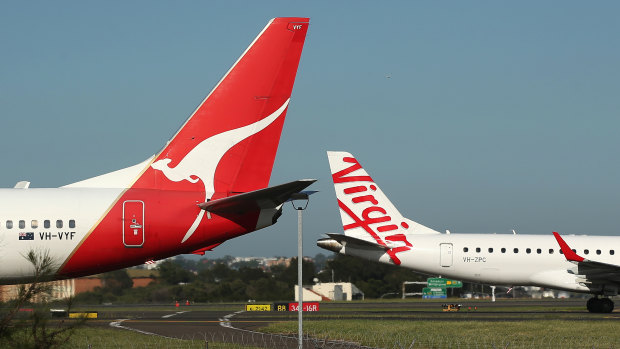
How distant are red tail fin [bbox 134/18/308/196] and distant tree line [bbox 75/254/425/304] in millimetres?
35465

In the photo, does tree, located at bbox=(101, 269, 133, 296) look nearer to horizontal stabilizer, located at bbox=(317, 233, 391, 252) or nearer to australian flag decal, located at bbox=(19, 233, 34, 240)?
horizontal stabilizer, located at bbox=(317, 233, 391, 252)

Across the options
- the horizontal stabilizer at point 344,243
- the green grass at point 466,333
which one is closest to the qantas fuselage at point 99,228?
the green grass at point 466,333

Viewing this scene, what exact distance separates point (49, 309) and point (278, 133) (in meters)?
7.77

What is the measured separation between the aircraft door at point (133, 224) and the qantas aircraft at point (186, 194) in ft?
0.07

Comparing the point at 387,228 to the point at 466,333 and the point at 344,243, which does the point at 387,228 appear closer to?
the point at 344,243

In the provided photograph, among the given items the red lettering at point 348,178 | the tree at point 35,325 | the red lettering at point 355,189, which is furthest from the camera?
the red lettering at point 348,178

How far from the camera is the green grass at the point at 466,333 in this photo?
22.9 metres

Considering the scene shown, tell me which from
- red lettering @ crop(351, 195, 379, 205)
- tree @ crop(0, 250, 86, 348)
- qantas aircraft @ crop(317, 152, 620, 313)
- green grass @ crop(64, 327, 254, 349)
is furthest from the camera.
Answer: red lettering @ crop(351, 195, 379, 205)

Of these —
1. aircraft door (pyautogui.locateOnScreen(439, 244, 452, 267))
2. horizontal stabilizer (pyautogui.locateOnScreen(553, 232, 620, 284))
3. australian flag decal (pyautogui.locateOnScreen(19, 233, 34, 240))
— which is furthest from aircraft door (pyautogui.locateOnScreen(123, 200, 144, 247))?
aircraft door (pyautogui.locateOnScreen(439, 244, 452, 267))

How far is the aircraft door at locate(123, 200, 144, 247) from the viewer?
1762 cm

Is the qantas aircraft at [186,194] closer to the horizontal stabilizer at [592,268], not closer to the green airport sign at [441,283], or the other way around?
the horizontal stabilizer at [592,268]

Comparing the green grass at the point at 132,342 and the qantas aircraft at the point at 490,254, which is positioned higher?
the qantas aircraft at the point at 490,254

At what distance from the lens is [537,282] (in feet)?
138

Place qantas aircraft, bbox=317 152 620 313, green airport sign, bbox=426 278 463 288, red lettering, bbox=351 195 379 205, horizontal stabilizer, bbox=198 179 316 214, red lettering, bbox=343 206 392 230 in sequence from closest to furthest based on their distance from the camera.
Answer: horizontal stabilizer, bbox=198 179 316 214, qantas aircraft, bbox=317 152 620 313, red lettering, bbox=343 206 392 230, red lettering, bbox=351 195 379 205, green airport sign, bbox=426 278 463 288
